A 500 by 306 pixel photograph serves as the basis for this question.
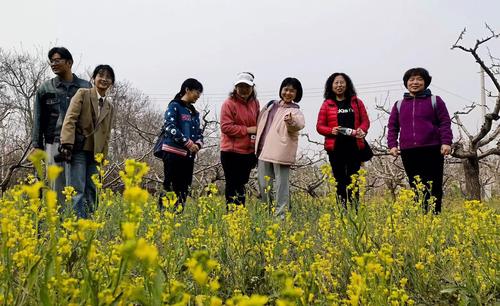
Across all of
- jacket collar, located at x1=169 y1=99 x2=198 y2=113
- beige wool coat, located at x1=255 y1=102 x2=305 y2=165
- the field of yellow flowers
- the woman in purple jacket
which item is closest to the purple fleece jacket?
the woman in purple jacket

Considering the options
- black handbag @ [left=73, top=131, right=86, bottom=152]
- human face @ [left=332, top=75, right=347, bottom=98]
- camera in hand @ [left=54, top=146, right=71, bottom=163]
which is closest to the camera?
camera in hand @ [left=54, top=146, right=71, bottom=163]

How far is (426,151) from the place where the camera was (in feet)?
13.6

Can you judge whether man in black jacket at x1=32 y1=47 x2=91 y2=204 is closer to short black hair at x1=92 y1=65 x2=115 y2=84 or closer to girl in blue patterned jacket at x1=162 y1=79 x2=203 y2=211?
short black hair at x1=92 y1=65 x2=115 y2=84

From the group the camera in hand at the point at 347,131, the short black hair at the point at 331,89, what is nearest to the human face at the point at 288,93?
the short black hair at the point at 331,89

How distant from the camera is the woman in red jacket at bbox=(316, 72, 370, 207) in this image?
4.27 metres

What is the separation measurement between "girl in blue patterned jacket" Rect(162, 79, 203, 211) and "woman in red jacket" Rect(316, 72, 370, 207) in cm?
129

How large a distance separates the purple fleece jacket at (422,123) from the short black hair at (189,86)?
6.63 ft

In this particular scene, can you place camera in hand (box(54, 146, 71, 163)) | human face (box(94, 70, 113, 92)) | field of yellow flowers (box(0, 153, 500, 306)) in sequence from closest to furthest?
field of yellow flowers (box(0, 153, 500, 306)) < camera in hand (box(54, 146, 71, 163)) < human face (box(94, 70, 113, 92))

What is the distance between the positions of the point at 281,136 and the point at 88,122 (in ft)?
5.98

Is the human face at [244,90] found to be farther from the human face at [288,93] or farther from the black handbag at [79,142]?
the black handbag at [79,142]

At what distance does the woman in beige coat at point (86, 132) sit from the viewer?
3621mm

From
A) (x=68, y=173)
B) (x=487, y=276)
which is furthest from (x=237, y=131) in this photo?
(x=487, y=276)

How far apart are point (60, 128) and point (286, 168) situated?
2151 mm

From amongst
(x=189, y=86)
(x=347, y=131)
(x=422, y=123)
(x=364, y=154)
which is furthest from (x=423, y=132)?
(x=189, y=86)
